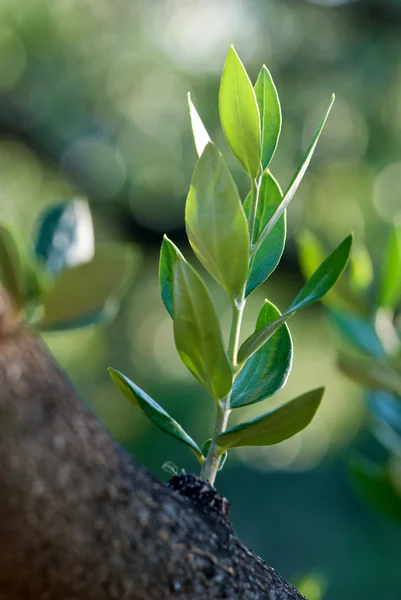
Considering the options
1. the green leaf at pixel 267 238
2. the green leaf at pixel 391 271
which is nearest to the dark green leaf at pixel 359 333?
the green leaf at pixel 391 271

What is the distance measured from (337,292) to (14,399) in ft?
1.30

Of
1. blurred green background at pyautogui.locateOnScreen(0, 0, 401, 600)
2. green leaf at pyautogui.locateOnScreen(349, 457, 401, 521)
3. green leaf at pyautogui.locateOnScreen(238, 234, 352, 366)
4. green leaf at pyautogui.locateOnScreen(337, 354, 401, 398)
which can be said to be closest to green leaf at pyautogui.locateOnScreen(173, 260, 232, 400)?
green leaf at pyautogui.locateOnScreen(238, 234, 352, 366)

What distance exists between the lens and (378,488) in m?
0.55

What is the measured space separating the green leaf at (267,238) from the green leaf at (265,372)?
2 cm

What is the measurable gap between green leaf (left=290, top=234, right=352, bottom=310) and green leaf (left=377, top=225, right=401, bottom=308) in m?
0.27

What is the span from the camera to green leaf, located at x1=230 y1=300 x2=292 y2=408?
26 centimetres

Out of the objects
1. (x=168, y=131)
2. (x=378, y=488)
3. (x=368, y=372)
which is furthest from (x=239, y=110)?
(x=168, y=131)

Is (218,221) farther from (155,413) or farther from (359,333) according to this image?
(359,333)

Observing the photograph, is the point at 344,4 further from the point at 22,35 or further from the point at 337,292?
the point at 337,292

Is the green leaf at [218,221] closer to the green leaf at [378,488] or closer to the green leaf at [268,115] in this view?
the green leaf at [268,115]

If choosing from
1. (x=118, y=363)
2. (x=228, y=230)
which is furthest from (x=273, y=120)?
(x=118, y=363)

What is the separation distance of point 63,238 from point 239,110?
9 cm

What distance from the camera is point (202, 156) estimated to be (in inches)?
8.8

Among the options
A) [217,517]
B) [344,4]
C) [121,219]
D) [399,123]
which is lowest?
[121,219]
